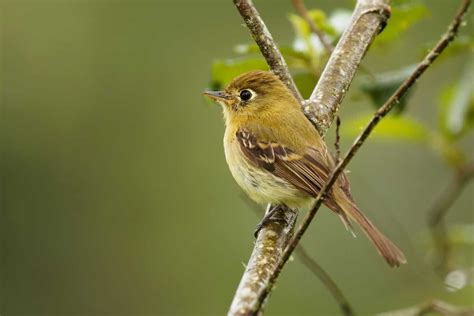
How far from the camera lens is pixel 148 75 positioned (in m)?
10.4

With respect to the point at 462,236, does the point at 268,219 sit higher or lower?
lower

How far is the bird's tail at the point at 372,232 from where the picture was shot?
3.14m

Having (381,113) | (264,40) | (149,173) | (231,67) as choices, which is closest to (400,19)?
(264,40)

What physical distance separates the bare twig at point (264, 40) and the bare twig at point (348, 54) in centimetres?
18

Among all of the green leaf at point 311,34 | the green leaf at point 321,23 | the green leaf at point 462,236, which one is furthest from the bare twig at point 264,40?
the green leaf at point 462,236

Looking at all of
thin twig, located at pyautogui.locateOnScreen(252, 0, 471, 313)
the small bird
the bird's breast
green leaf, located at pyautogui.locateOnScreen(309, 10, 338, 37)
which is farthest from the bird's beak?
thin twig, located at pyautogui.locateOnScreen(252, 0, 471, 313)

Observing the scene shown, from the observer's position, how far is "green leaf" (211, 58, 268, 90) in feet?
Result: 12.9

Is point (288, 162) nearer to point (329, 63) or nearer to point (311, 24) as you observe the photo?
point (329, 63)

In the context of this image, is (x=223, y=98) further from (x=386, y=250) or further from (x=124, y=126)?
(x=124, y=126)

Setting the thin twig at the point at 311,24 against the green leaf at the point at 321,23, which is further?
the green leaf at the point at 321,23

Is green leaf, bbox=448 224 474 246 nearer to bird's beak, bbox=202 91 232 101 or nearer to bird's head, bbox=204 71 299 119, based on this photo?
bird's head, bbox=204 71 299 119

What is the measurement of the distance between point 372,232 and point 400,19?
3.66ft

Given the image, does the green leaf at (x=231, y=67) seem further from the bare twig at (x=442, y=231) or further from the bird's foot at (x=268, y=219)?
the bare twig at (x=442, y=231)

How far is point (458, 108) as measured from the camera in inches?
155
